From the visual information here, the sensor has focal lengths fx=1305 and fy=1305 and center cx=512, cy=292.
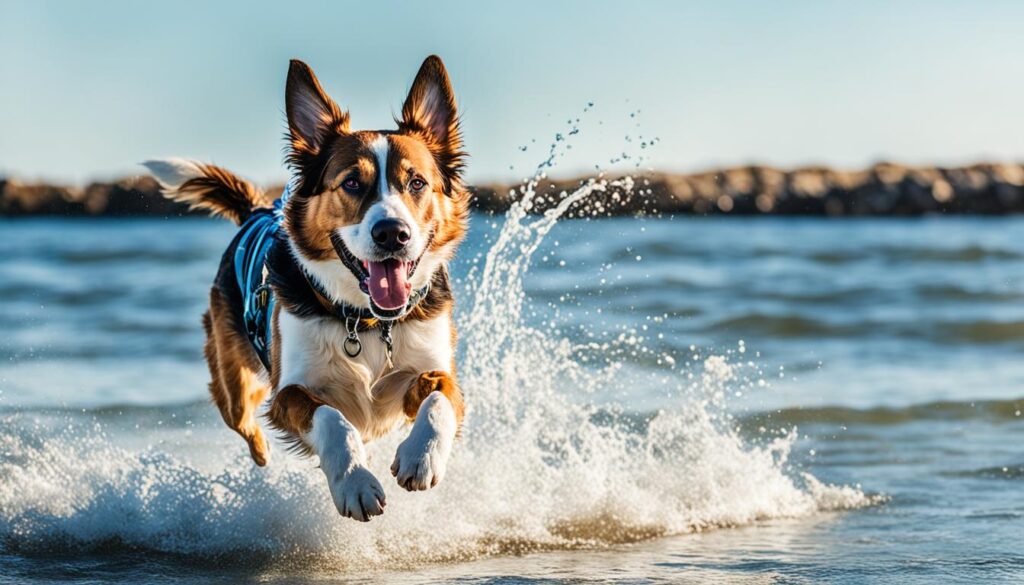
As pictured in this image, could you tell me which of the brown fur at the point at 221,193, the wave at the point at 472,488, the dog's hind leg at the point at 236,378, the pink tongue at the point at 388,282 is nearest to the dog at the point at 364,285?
the pink tongue at the point at 388,282

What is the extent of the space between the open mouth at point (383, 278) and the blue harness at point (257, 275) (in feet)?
1.95

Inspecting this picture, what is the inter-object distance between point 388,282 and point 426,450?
637 mm

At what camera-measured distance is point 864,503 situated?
6.57 metres

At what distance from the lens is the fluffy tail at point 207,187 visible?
6.45 meters

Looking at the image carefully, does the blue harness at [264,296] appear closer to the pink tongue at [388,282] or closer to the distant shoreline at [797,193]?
the pink tongue at [388,282]

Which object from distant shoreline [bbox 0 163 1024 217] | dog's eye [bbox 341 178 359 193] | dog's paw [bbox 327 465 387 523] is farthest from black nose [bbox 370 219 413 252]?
distant shoreline [bbox 0 163 1024 217]

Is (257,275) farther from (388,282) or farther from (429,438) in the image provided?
(429,438)

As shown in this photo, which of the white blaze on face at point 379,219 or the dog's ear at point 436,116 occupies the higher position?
the dog's ear at point 436,116

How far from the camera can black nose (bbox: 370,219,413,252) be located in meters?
4.46

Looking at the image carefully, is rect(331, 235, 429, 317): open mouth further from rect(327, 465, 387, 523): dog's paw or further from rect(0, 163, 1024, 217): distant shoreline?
rect(0, 163, 1024, 217): distant shoreline

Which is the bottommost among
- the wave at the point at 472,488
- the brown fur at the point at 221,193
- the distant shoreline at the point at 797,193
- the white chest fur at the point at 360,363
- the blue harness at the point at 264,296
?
the wave at the point at 472,488

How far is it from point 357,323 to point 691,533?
79.0 inches

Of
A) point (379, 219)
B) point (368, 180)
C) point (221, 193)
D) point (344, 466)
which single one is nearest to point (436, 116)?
point (368, 180)

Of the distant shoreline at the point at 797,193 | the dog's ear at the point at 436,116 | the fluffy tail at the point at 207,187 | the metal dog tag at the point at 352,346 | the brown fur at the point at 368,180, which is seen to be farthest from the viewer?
the distant shoreline at the point at 797,193
